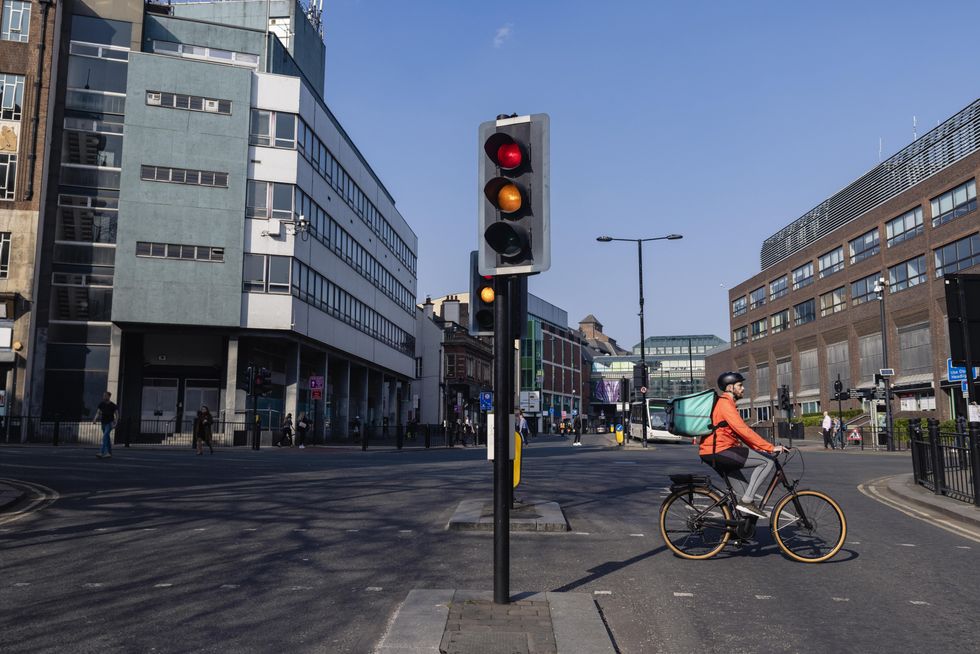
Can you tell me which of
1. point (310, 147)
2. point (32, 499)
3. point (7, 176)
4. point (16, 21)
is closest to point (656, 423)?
point (310, 147)

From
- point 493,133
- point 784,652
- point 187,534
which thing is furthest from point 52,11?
point 784,652

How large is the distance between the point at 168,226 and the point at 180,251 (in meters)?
1.22

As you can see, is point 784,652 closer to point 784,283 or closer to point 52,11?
point 52,11

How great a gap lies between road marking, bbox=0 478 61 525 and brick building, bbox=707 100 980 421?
42135 millimetres

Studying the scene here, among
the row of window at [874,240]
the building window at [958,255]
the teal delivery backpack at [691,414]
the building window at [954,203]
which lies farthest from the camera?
the row of window at [874,240]

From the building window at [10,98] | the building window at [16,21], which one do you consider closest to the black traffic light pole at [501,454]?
the building window at [10,98]

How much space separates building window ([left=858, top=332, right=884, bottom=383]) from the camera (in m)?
53.1

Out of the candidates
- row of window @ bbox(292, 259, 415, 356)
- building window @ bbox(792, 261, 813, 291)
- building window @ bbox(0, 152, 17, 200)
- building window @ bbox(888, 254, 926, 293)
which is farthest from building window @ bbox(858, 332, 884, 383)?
building window @ bbox(0, 152, 17, 200)

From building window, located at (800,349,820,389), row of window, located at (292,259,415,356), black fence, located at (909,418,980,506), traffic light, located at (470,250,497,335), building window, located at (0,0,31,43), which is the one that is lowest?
black fence, located at (909,418,980,506)

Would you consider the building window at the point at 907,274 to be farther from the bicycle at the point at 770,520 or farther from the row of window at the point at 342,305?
the bicycle at the point at 770,520

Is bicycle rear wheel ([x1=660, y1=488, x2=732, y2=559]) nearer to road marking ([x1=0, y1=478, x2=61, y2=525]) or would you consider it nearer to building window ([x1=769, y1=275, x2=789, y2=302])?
road marking ([x1=0, y1=478, x2=61, y2=525])

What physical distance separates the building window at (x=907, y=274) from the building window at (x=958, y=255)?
72.7 inches

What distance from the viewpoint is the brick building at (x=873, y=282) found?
146ft

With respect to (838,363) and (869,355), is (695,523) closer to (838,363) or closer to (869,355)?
(869,355)
